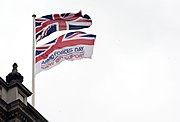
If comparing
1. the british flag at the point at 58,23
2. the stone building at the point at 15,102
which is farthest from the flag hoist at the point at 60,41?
the stone building at the point at 15,102

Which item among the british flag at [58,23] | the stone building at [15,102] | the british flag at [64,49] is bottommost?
the stone building at [15,102]

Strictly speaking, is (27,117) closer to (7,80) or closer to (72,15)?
(7,80)

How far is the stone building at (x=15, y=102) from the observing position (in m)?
40.0

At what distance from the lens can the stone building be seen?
4000 cm

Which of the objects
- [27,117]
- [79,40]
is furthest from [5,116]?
[79,40]

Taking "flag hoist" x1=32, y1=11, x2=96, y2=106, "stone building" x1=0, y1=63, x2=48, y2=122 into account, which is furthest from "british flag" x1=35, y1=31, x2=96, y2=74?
"stone building" x1=0, y1=63, x2=48, y2=122

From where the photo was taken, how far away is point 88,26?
1939 inches

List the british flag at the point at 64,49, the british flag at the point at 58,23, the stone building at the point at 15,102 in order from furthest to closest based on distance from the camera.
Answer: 1. the british flag at the point at 58,23
2. the british flag at the point at 64,49
3. the stone building at the point at 15,102

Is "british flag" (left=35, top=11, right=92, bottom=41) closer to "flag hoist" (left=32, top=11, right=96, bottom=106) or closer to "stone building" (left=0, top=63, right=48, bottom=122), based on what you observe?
"flag hoist" (left=32, top=11, right=96, bottom=106)

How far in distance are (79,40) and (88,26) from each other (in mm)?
1643

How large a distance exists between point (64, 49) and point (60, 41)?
683mm

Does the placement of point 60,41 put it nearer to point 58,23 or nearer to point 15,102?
point 58,23

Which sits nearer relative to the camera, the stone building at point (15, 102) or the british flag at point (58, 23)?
the stone building at point (15, 102)

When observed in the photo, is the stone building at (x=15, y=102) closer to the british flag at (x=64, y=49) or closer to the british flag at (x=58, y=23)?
the british flag at (x=64, y=49)
